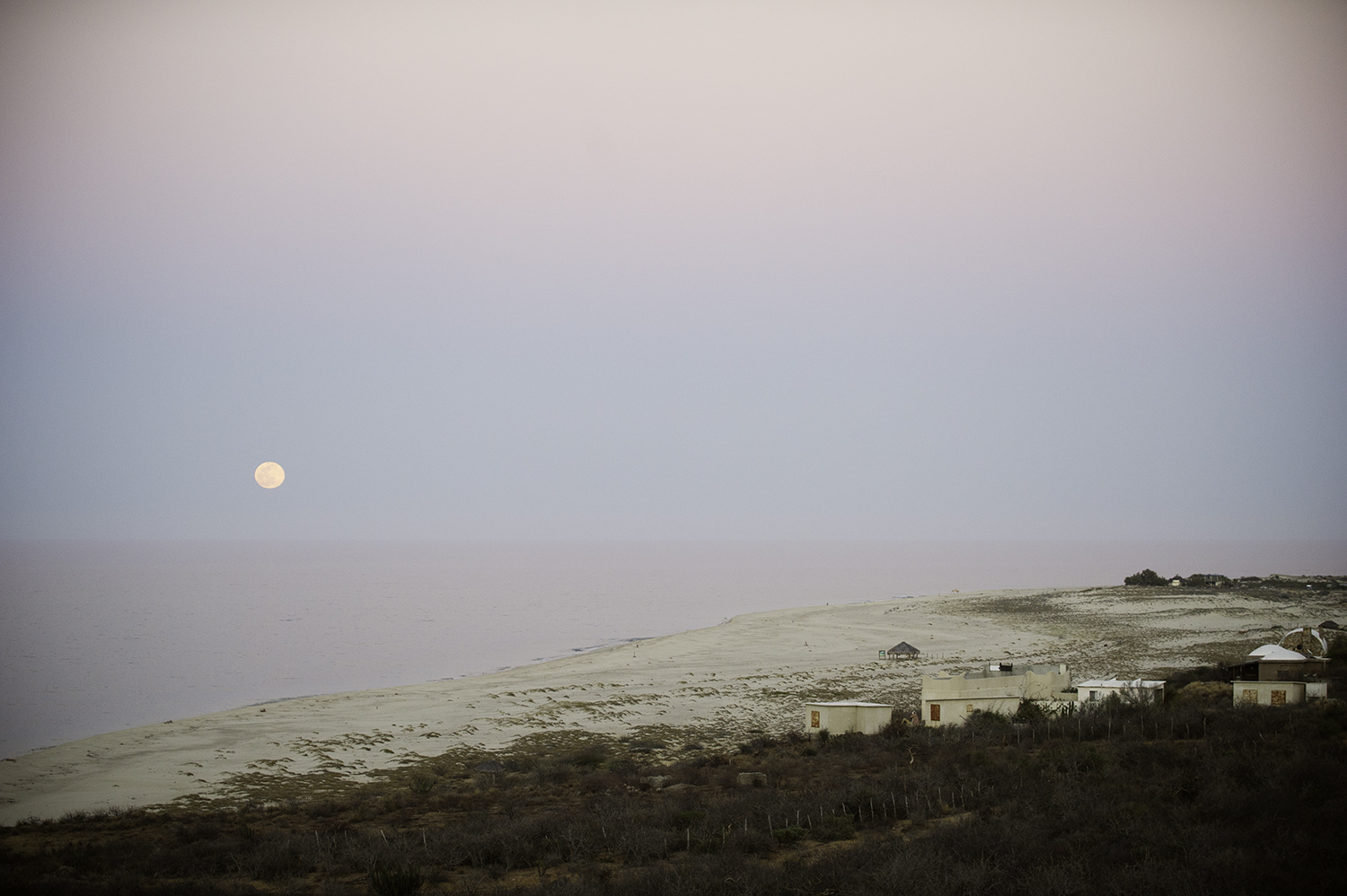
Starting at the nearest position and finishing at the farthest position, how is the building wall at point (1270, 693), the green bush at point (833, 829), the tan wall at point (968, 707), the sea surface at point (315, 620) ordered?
the green bush at point (833, 829), the building wall at point (1270, 693), the tan wall at point (968, 707), the sea surface at point (315, 620)

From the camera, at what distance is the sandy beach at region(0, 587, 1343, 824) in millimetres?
26594

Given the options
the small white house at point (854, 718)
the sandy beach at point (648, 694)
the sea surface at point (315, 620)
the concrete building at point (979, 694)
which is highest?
the concrete building at point (979, 694)

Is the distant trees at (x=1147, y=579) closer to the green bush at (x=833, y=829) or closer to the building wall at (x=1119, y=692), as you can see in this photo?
the building wall at (x=1119, y=692)

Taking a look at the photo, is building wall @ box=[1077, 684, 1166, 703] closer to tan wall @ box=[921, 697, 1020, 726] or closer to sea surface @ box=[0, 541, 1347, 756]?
tan wall @ box=[921, 697, 1020, 726]

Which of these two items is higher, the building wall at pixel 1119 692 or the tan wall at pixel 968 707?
the building wall at pixel 1119 692

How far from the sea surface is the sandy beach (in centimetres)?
468

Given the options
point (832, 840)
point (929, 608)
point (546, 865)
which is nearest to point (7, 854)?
point (546, 865)

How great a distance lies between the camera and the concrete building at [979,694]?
25438mm

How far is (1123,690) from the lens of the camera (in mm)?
24641

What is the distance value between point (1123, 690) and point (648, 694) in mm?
20228

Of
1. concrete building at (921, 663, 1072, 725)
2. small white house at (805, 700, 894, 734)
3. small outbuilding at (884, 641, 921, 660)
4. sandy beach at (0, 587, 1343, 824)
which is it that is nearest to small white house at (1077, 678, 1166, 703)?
concrete building at (921, 663, 1072, 725)

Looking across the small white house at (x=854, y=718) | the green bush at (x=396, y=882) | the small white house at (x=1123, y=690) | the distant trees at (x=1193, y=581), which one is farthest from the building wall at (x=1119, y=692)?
the distant trees at (x=1193, y=581)

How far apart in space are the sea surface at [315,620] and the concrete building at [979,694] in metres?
30.7

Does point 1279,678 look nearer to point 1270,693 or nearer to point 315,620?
point 1270,693
